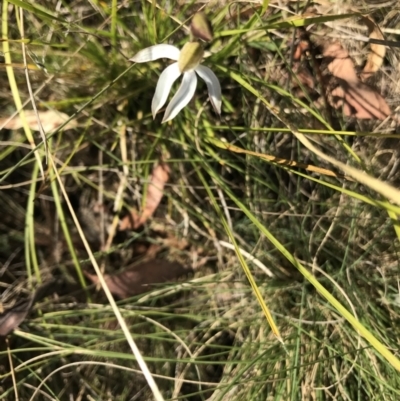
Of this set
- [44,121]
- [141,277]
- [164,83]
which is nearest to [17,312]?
[141,277]

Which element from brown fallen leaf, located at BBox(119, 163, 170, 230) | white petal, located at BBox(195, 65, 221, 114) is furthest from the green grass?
white petal, located at BBox(195, 65, 221, 114)

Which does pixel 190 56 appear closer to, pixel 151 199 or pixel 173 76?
pixel 173 76

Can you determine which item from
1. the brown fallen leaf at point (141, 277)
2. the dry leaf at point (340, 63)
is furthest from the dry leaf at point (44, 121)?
the dry leaf at point (340, 63)

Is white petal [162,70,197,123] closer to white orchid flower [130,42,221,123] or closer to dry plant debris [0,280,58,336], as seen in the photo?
white orchid flower [130,42,221,123]

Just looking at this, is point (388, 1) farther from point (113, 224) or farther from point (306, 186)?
point (113, 224)

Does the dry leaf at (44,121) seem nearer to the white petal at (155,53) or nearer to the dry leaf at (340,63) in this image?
the white petal at (155,53)

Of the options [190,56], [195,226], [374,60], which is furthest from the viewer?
[195,226]
